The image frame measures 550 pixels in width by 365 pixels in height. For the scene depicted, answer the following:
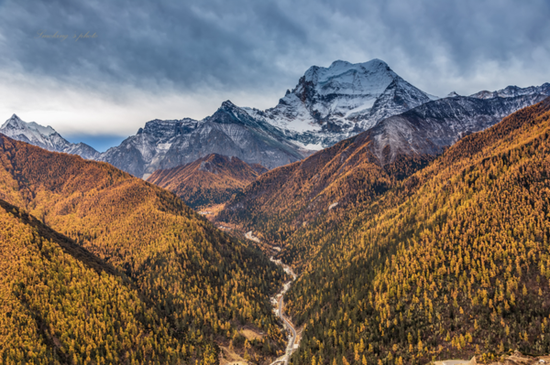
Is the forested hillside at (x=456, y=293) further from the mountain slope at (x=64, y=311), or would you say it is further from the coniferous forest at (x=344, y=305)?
the mountain slope at (x=64, y=311)

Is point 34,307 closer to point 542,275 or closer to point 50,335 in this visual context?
point 50,335

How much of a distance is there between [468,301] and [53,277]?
680 feet

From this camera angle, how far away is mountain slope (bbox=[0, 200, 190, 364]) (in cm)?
12825

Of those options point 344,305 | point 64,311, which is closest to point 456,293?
point 344,305

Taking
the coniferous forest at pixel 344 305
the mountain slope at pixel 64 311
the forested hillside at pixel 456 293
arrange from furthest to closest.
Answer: the mountain slope at pixel 64 311, the coniferous forest at pixel 344 305, the forested hillside at pixel 456 293

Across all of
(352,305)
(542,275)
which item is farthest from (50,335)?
(542,275)

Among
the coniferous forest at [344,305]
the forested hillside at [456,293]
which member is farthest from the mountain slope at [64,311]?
the forested hillside at [456,293]

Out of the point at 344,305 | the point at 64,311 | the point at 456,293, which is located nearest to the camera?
the point at 456,293

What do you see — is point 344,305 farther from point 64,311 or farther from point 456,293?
point 64,311

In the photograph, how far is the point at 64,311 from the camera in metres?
144

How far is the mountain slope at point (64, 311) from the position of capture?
128 m

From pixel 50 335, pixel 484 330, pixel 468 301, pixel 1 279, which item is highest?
pixel 468 301

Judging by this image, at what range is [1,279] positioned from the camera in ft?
469

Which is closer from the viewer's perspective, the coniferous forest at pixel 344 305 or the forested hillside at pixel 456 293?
the forested hillside at pixel 456 293
